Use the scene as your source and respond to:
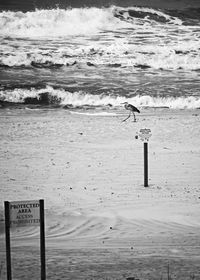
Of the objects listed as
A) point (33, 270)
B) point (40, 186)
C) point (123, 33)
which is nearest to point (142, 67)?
point (123, 33)

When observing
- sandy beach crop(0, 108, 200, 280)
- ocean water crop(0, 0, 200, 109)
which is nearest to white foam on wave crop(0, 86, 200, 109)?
ocean water crop(0, 0, 200, 109)

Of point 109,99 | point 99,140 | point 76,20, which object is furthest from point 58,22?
point 99,140

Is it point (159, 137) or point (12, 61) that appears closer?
point (159, 137)

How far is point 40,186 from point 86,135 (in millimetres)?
2390

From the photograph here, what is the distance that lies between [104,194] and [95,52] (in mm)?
5772

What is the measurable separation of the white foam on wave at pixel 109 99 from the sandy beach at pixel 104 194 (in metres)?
1.37

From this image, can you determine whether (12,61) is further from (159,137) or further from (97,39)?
(159,137)

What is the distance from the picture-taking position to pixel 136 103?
31.9 ft

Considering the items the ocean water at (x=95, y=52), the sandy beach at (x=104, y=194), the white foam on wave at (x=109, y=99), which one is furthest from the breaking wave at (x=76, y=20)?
the sandy beach at (x=104, y=194)

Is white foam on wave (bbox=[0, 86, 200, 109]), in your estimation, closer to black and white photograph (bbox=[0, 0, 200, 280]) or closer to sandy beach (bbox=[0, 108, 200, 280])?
black and white photograph (bbox=[0, 0, 200, 280])

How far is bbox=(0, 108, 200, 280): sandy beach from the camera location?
311 centimetres

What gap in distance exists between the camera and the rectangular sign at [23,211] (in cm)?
257

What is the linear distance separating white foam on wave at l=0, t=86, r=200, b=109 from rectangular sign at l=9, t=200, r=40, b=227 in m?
7.14

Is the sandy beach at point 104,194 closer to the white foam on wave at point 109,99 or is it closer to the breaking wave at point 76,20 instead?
the white foam on wave at point 109,99
